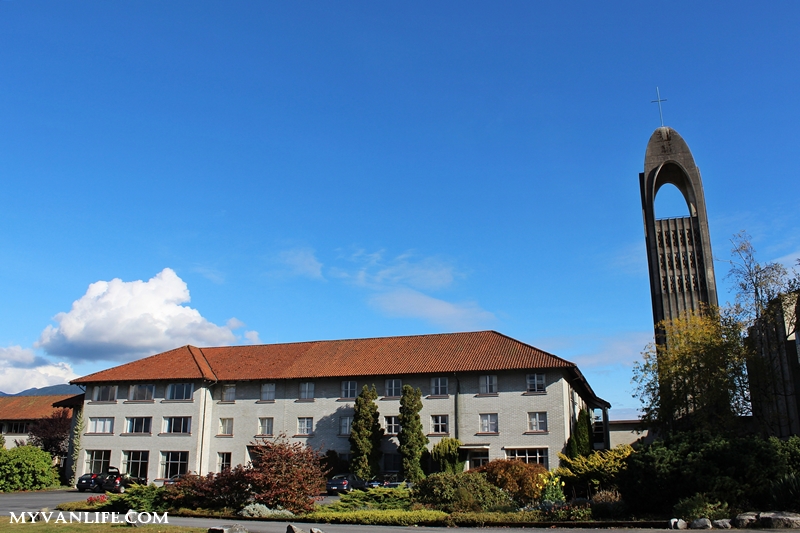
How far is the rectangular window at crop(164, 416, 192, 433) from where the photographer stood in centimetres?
4678

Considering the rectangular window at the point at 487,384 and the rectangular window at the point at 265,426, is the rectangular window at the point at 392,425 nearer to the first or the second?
the rectangular window at the point at 487,384

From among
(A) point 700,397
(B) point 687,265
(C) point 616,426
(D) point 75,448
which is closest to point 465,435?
(A) point 700,397

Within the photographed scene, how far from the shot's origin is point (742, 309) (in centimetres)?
3662

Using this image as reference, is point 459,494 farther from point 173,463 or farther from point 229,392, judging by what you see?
point 173,463

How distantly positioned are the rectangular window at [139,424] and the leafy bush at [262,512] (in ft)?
90.5

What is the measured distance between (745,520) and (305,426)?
32755mm

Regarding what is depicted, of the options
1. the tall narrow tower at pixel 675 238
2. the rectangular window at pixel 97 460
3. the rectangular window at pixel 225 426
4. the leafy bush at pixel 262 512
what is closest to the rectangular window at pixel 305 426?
the rectangular window at pixel 225 426

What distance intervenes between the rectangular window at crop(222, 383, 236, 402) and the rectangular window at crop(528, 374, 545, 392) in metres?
21.5

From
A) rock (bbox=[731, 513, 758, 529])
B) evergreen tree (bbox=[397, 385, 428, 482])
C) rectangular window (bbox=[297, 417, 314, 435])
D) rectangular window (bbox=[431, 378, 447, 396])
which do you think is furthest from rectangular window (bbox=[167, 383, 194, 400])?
rock (bbox=[731, 513, 758, 529])

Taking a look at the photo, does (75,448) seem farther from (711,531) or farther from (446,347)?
(711,531)

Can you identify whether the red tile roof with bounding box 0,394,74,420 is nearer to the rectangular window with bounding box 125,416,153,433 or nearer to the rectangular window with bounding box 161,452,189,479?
the rectangular window with bounding box 125,416,153,433

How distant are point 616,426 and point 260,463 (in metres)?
45.3

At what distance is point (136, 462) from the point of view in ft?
154

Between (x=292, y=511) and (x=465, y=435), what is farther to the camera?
(x=465, y=435)
